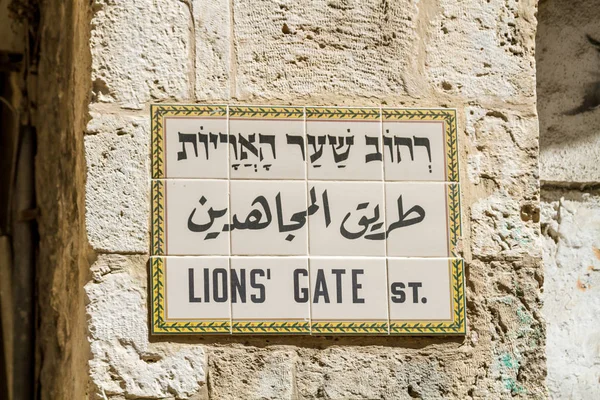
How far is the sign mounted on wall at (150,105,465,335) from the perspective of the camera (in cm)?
224

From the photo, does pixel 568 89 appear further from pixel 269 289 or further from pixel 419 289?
pixel 269 289

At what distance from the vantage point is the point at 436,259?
2322 mm

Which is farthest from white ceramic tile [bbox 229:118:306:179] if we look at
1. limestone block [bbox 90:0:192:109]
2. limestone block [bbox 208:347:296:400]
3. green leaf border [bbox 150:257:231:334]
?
limestone block [bbox 208:347:296:400]

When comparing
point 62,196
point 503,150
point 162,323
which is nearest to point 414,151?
point 503,150

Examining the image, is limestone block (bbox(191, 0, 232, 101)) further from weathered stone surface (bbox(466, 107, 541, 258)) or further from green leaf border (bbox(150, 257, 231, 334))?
weathered stone surface (bbox(466, 107, 541, 258))

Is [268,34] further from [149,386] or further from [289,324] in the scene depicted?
[149,386]

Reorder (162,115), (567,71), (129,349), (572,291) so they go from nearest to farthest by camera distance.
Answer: (129,349)
(162,115)
(572,291)
(567,71)

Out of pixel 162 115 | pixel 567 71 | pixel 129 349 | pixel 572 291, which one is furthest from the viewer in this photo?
pixel 567 71

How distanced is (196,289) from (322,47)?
2.09 ft

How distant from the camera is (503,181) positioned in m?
2.39

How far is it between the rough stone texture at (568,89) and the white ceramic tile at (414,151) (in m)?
0.66

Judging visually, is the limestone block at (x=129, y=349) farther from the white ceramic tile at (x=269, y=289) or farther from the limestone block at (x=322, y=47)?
the limestone block at (x=322, y=47)

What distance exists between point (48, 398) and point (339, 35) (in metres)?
1.28

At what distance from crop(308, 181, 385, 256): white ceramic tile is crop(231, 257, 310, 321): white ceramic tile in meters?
0.07
